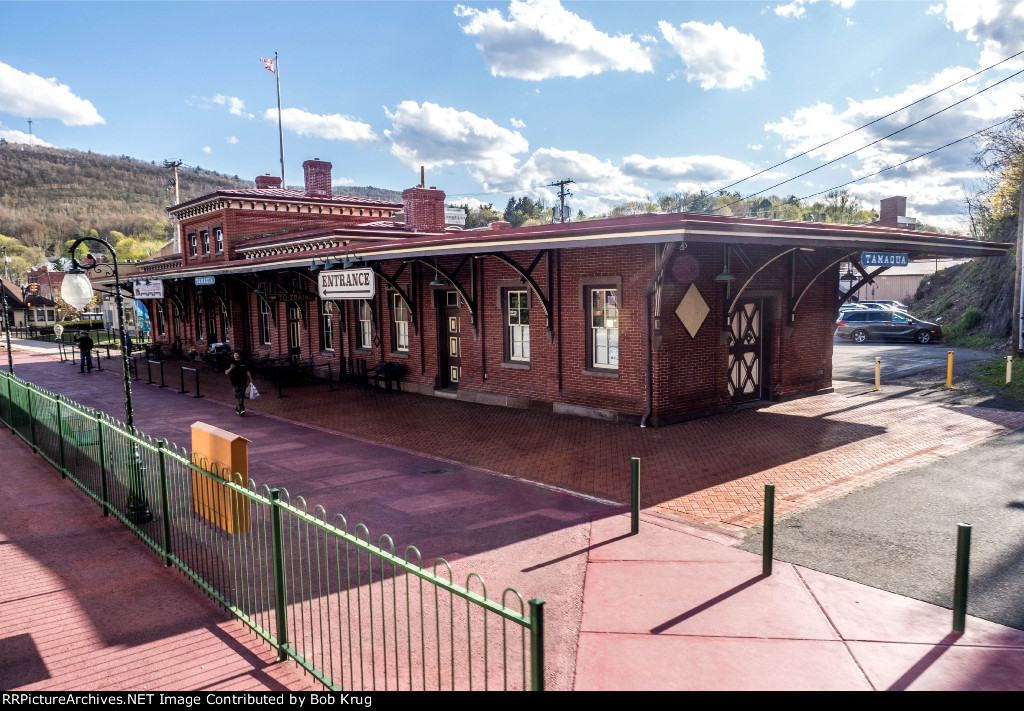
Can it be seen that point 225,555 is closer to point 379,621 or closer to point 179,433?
point 379,621

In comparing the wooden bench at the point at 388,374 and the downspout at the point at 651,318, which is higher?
the downspout at the point at 651,318

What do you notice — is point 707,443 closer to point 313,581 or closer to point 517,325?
point 517,325

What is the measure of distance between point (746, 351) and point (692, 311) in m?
2.65

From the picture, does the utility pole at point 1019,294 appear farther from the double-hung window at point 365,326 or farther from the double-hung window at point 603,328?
the double-hung window at point 365,326

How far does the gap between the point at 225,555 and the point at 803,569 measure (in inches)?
236

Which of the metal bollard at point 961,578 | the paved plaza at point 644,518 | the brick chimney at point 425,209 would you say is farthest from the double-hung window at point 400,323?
the metal bollard at point 961,578

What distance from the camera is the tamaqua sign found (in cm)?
1444

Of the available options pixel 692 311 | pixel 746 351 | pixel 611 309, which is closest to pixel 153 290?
pixel 611 309

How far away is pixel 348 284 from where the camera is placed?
16172 millimetres

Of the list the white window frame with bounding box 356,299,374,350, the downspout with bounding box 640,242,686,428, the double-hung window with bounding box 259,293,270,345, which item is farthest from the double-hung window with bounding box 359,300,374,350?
the downspout with bounding box 640,242,686,428

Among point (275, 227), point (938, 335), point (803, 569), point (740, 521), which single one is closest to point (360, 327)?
point (275, 227)

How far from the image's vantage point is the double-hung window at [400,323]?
1953 cm

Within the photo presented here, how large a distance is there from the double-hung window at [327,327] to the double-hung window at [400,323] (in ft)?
10.9

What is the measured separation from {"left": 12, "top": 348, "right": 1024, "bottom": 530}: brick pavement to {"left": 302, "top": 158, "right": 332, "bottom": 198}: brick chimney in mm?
19170
